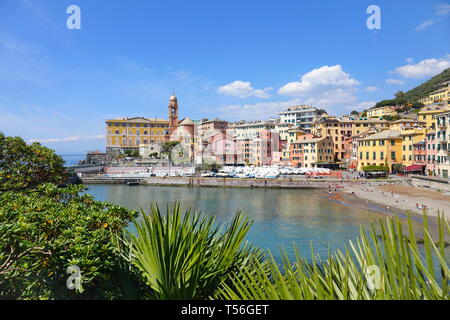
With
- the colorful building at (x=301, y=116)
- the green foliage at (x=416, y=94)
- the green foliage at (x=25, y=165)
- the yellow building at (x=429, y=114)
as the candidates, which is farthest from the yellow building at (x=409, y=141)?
the green foliage at (x=25, y=165)

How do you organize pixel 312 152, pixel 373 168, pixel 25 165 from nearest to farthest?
pixel 25 165
pixel 373 168
pixel 312 152

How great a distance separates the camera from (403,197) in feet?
111

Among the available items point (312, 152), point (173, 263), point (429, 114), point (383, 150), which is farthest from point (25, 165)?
point (429, 114)

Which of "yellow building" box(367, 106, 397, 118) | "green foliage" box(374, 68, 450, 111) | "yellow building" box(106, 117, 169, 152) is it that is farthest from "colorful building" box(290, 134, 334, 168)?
"yellow building" box(106, 117, 169, 152)

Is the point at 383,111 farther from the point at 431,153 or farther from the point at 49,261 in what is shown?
the point at 49,261

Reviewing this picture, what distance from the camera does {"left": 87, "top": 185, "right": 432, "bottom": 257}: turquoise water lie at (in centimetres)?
2003

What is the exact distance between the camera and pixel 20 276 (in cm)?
359

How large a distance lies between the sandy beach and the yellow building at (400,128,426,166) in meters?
8.34

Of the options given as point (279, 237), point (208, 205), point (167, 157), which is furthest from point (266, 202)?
point (167, 157)

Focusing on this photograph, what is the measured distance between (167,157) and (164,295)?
264 ft

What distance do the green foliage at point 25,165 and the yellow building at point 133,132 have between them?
90.2 m

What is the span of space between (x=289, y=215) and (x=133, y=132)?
81156mm

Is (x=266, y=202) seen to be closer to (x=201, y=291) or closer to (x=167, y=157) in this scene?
(x=201, y=291)

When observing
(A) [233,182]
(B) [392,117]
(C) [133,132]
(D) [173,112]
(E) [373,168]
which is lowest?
(A) [233,182]
